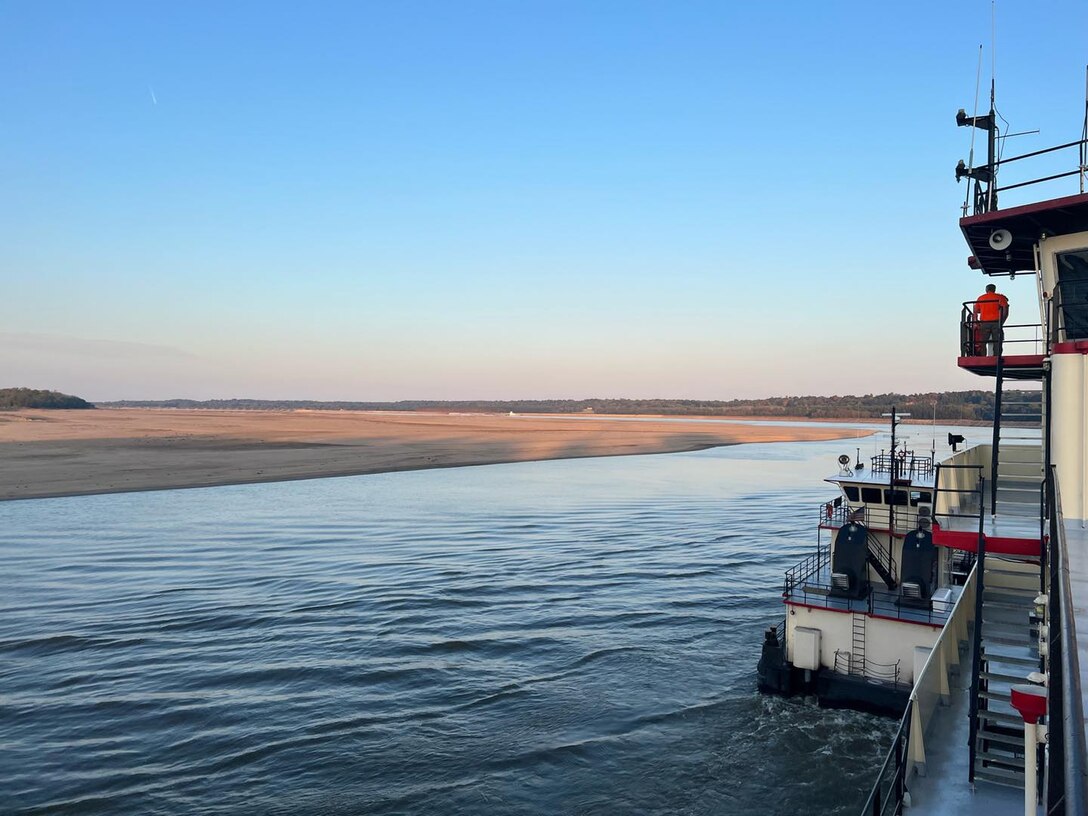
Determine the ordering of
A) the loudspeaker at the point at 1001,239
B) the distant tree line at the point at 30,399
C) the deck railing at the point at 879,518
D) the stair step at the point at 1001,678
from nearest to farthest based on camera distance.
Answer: the stair step at the point at 1001,678
the loudspeaker at the point at 1001,239
the deck railing at the point at 879,518
the distant tree line at the point at 30,399

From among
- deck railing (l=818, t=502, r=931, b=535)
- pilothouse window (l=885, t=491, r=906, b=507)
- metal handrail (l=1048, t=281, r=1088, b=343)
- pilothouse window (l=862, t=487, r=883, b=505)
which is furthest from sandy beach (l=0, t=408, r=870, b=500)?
metal handrail (l=1048, t=281, r=1088, b=343)

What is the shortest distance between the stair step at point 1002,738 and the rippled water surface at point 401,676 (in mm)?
5786

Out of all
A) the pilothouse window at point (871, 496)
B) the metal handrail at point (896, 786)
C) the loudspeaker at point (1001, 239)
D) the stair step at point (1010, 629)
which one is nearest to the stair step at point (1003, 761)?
the metal handrail at point (896, 786)

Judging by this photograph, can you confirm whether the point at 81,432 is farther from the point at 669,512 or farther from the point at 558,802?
the point at 558,802

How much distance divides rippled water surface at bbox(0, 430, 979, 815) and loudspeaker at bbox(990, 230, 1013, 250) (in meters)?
11.9

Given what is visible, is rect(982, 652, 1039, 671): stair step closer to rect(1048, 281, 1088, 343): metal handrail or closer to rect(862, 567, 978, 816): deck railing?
rect(862, 567, 978, 816): deck railing

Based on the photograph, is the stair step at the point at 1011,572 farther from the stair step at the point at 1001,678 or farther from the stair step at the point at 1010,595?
the stair step at the point at 1001,678

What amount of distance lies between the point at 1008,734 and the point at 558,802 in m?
8.43

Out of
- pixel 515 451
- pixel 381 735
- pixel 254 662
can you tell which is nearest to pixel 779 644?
pixel 381 735

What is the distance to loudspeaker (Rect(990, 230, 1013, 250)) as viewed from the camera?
597 inches

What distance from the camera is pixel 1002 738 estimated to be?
9805mm

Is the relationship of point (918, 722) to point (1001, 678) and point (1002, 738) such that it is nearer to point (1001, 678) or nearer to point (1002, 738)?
point (1002, 738)

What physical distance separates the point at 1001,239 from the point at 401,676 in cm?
1853

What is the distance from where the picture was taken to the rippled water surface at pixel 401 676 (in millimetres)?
14742
